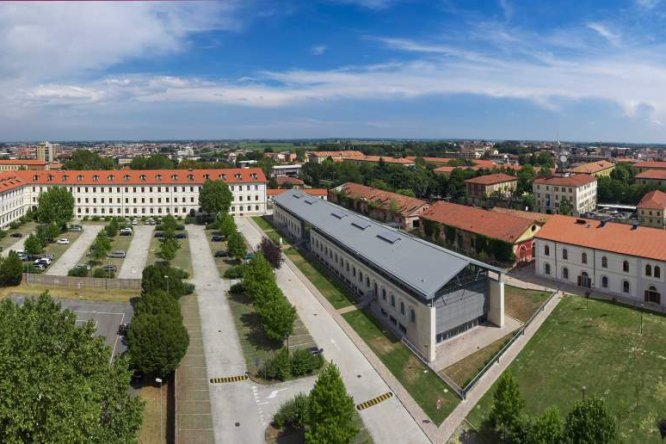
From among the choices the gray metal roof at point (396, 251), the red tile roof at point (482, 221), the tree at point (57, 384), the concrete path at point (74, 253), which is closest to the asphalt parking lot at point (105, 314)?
the concrete path at point (74, 253)

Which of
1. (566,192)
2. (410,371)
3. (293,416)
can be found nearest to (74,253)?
(293,416)

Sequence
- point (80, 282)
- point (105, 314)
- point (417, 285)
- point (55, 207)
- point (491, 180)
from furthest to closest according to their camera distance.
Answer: point (491, 180), point (55, 207), point (80, 282), point (105, 314), point (417, 285)

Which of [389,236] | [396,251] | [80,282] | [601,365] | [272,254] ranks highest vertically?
[389,236]

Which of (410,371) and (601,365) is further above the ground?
(601,365)

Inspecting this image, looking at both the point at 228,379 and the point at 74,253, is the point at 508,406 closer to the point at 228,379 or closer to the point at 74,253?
the point at 228,379

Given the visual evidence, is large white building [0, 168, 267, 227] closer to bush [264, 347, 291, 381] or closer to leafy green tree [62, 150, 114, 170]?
leafy green tree [62, 150, 114, 170]

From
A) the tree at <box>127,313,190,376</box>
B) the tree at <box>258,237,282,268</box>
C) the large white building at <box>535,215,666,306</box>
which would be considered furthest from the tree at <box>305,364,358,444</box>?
the tree at <box>258,237,282,268</box>
